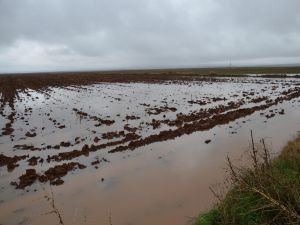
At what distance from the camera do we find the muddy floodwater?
7.54m

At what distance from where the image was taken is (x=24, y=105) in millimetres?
26344

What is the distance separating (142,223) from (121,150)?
207 inches

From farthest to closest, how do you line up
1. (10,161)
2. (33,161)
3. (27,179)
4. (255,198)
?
1. (10,161)
2. (33,161)
3. (27,179)
4. (255,198)

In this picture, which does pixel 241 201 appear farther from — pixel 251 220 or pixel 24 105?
pixel 24 105

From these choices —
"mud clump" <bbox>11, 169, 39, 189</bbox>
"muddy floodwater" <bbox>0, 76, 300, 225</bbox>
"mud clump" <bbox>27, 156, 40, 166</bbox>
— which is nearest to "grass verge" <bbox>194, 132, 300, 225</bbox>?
"muddy floodwater" <bbox>0, 76, 300, 225</bbox>

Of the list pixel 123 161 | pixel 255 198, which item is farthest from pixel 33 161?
pixel 255 198

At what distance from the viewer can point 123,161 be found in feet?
35.7

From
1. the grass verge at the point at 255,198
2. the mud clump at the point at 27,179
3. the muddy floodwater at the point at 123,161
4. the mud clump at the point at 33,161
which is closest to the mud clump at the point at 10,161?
the muddy floodwater at the point at 123,161

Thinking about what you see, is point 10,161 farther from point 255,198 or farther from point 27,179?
point 255,198

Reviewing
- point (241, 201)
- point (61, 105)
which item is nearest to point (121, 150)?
point (241, 201)

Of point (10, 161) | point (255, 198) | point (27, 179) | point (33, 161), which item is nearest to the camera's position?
point (255, 198)

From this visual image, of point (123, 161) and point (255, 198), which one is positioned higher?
point (255, 198)

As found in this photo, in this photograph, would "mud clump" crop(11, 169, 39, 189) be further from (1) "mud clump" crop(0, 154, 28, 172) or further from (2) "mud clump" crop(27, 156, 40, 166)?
(1) "mud clump" crop(0, 154, 28, 172)

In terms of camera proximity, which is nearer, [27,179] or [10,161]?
[27,179]
